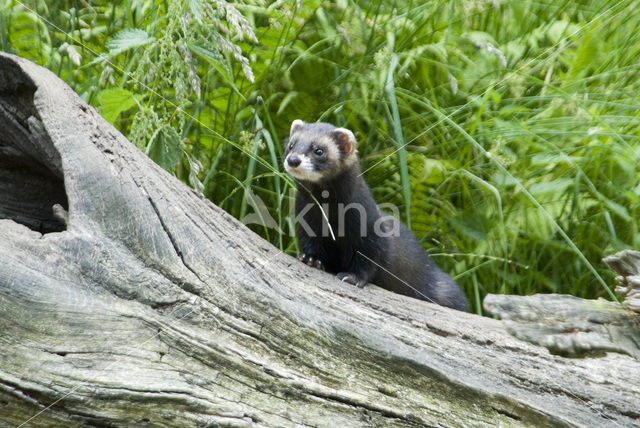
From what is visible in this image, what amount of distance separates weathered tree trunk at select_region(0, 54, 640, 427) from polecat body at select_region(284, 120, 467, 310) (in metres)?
0.88

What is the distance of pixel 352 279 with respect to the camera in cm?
306

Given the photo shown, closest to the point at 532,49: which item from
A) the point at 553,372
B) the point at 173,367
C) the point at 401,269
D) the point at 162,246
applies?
the point at 401,269

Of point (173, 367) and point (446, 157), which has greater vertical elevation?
point (446, 157)

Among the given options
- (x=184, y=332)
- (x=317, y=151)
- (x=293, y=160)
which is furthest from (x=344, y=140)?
(x=184, y=332)

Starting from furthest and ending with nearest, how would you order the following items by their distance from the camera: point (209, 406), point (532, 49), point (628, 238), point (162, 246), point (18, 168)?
point (532, 49) → point (628, 238) → point (18, 168) → point (162, 246) → point (209, 406)

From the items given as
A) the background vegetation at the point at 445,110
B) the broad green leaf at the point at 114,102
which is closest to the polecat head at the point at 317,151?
the background vegetation at the point at 445,110

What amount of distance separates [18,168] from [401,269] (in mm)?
1901

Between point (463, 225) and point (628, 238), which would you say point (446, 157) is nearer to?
point (463, 225)

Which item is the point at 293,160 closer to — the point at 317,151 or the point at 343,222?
the point at 317,151

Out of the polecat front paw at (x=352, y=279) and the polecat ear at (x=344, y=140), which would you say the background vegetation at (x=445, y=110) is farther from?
the polecat front paw at (x=352, y=279)

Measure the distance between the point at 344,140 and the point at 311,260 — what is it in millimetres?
604

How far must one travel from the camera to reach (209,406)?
188 centimetres

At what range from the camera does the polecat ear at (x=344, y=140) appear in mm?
3289

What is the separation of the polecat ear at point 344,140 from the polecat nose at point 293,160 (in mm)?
267
